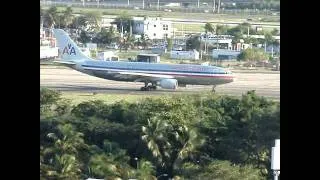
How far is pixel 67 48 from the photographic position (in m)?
5.74

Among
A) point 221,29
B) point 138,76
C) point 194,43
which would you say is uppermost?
point 221,29

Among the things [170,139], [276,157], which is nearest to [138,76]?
[170,139]

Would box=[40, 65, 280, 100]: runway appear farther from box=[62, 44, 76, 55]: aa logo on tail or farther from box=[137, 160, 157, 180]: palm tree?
box=[137, 160, 157, 180]: palm tree

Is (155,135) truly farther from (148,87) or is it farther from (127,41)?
(127,41)

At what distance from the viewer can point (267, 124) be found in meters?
6.01

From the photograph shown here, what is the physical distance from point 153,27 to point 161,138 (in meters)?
1.30

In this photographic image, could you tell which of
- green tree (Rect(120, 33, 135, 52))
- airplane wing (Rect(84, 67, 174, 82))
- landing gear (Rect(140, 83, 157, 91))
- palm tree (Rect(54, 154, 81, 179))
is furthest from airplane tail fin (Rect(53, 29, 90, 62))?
palm tree (Rect(54, 154, 81, 179))

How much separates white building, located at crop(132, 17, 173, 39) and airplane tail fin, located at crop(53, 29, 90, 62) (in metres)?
0.63

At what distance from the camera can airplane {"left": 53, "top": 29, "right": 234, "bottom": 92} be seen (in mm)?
5812

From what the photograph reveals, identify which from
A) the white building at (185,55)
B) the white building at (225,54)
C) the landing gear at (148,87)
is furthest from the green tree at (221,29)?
the landing gear at (148,87)

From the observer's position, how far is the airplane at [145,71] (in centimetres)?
581
